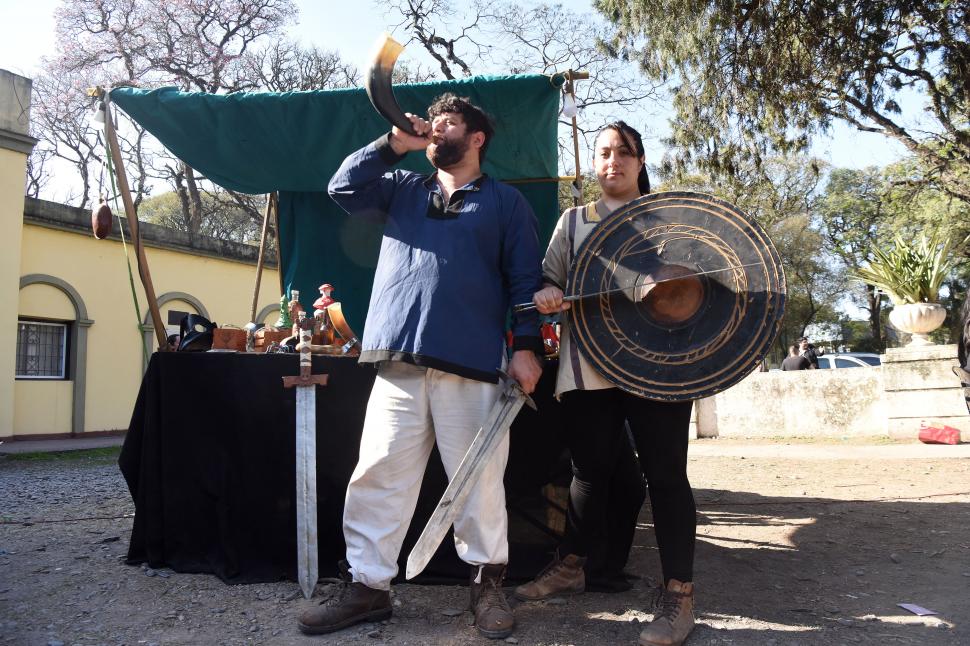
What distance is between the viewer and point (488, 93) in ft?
12.4

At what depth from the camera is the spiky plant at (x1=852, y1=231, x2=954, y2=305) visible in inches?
364

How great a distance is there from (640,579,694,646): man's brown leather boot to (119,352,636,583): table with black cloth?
2.51ft

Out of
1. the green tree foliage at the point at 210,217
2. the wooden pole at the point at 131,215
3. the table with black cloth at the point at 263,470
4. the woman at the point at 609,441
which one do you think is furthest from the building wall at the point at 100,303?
the woman at the point at 609,441

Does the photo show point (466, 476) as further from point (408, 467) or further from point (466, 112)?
point (466, 112)

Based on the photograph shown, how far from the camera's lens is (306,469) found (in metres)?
2.87

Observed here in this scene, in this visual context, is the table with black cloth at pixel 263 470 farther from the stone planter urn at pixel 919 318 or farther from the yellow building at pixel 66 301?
the yellow building at pixel 66 301

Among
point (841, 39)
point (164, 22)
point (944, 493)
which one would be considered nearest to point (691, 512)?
point (944, 493)

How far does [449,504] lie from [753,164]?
7.97 metres

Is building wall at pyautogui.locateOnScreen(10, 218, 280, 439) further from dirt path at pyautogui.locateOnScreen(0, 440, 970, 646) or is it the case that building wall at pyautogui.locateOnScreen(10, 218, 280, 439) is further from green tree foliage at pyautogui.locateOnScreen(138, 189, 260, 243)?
dirt path at pyautogui.locateOnScreen(0, 440, 970, 646)

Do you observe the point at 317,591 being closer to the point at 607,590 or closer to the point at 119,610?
the point at 119,610

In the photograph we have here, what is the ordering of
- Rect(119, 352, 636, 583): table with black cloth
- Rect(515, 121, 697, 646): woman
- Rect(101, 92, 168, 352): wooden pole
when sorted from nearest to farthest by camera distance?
1. Rect(515, 121, 697, 646): woman
2. Rect(119, 352, 636, 583): table with black cloth
3. Rect(101, 92, 168, 352): wooden pole

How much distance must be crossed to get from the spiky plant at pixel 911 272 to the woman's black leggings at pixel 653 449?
8.18 m

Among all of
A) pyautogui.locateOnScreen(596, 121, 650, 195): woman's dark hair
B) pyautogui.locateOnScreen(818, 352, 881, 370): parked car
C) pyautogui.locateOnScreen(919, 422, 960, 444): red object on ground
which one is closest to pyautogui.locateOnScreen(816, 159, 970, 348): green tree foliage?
pyautogui.locateOnScreen(818, 352, 881, 370): parked car

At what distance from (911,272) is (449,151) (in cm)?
878
